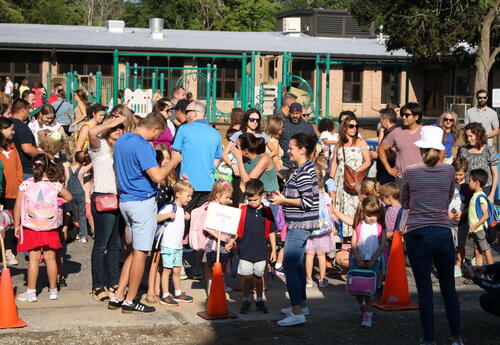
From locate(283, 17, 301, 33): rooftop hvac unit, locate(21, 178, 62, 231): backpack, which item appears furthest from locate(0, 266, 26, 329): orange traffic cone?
locate(283, 17, 301, 33): rooftop hvac unit

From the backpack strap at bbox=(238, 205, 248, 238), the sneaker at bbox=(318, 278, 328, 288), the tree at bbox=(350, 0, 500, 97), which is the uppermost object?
the tree at bbox=(350, 0, 500, 97)

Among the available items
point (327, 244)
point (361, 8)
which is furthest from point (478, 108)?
point (361, 8)

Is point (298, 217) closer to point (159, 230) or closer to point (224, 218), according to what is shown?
point (224, 218)

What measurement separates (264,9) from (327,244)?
158ft

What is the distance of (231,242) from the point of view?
27.6ft

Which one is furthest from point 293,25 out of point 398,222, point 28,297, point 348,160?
point 28,297

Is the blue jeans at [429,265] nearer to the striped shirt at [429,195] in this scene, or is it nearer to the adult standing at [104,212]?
the striped shirt at [429,195]

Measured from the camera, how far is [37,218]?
8.36 m

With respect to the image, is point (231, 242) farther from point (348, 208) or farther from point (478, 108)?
point (478, 108)

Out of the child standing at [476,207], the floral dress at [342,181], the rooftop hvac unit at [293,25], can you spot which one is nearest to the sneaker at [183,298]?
the floral dress at [342,181]

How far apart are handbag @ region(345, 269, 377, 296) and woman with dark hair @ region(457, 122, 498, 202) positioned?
11.5ft

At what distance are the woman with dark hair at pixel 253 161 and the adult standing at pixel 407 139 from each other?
1.92 metres

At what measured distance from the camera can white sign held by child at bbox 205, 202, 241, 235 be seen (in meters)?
8.05

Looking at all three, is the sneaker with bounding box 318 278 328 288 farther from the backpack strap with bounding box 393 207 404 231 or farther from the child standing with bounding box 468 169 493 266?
the child standing with bounding box 468 169 493 266
